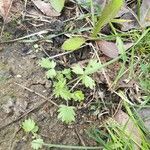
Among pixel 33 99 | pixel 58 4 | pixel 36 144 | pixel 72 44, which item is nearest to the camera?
pixel 36 144

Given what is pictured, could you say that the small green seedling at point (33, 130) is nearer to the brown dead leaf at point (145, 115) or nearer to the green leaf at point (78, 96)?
the green leaf at point (78, 96)

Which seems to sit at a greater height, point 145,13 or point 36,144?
point 145,13

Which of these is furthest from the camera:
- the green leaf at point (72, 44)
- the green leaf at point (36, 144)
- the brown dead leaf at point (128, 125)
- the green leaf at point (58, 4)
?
the green leaf at point (58, 4)

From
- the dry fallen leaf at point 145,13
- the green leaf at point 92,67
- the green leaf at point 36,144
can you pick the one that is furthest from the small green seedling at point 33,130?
the dry fallen leaf at point 145,13

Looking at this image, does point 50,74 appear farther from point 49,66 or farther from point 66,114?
point 66,114

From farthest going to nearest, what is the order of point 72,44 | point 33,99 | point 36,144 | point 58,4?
point 58,4, point 72,44, point 33,99, point 36,144

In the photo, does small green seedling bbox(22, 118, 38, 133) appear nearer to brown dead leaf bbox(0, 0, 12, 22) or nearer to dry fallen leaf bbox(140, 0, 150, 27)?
brown dead leaf bbox(0, 0, 12, 22)

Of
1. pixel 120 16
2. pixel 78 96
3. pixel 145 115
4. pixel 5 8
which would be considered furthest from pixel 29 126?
pixel 120 16
